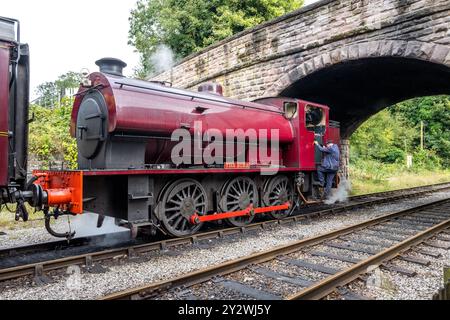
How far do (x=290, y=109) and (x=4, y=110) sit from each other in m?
6.07

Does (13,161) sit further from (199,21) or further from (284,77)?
(199,21)

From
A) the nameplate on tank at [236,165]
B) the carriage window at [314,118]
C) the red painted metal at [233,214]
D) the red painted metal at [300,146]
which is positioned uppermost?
the carriage window at [314,118]

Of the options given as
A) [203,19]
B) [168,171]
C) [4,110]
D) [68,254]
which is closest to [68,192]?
[68,254]

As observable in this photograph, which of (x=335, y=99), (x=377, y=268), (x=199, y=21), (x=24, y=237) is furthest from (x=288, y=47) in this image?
(x=199, y=21)

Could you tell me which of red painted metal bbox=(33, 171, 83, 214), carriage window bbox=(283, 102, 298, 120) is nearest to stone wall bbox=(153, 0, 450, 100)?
carriage window bbox=(283, 102, 298, 120)

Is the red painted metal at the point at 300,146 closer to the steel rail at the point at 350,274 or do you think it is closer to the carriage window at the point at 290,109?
the carriage window at the point at 290,109

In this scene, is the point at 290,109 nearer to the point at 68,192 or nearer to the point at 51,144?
the point at 68,192

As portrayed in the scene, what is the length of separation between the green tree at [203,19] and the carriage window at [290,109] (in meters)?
12.2

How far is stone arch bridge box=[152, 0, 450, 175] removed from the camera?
814 centimetres

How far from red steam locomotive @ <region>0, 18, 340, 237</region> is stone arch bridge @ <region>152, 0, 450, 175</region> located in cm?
345

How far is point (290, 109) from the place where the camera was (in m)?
8.38

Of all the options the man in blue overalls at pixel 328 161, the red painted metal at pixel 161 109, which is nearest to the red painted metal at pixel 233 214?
the man in blue overalls at pixel 328 161

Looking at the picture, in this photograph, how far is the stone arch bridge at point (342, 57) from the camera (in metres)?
8.14
